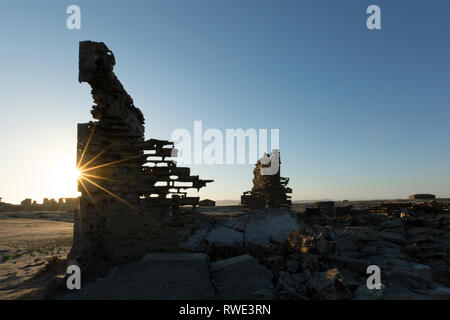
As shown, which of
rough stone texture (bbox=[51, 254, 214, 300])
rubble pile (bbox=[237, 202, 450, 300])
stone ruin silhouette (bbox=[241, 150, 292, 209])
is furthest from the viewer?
stone ruin silhouette (bbox=[241, 150, 292, 209])

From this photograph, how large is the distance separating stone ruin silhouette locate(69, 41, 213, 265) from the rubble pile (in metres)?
2.66

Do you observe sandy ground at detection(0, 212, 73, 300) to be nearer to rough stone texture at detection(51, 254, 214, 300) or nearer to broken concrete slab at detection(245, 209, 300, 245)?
rough stone texture at detection(51, 254, 214, 300)

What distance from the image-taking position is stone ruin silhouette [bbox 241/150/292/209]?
19469 millimetres

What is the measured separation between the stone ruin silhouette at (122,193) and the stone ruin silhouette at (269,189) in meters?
13.3

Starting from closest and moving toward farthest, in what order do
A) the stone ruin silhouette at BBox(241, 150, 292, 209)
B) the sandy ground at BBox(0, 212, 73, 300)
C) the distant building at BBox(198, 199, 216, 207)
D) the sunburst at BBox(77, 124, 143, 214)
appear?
the sandy ground at BBox(0, 212, 73, 300)
the sunburst at BBox(77, 124, 143, 214)
the stone ruin silhouette at BBox(241, 150, 292, 209)
the distant building at BBox(198, 199, 216, 207)

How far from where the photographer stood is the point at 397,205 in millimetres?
15812

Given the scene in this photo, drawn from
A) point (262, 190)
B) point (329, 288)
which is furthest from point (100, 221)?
point (262, 190)

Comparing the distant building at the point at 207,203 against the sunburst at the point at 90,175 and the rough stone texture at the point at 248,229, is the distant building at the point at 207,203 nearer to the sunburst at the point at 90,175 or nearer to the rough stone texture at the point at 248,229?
the rough stone texture at the point at 248,229

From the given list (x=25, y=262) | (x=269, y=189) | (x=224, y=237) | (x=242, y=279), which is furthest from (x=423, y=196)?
(x=25, y=262)

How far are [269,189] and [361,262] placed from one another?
14257 mm

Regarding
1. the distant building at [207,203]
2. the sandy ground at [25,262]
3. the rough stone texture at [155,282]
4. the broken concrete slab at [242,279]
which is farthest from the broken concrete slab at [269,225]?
the distant building at [207,203]

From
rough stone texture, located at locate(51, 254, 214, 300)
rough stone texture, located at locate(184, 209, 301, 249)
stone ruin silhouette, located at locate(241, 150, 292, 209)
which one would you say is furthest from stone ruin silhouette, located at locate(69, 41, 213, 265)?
stone ruin silhouette, located at locate(241, 150, 292, 209)

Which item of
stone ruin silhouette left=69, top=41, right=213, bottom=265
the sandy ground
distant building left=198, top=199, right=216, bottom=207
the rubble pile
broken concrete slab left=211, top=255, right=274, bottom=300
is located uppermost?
stone ruin silhouette left=69, top=41, right=213, bottom=265

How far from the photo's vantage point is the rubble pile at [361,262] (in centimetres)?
432
